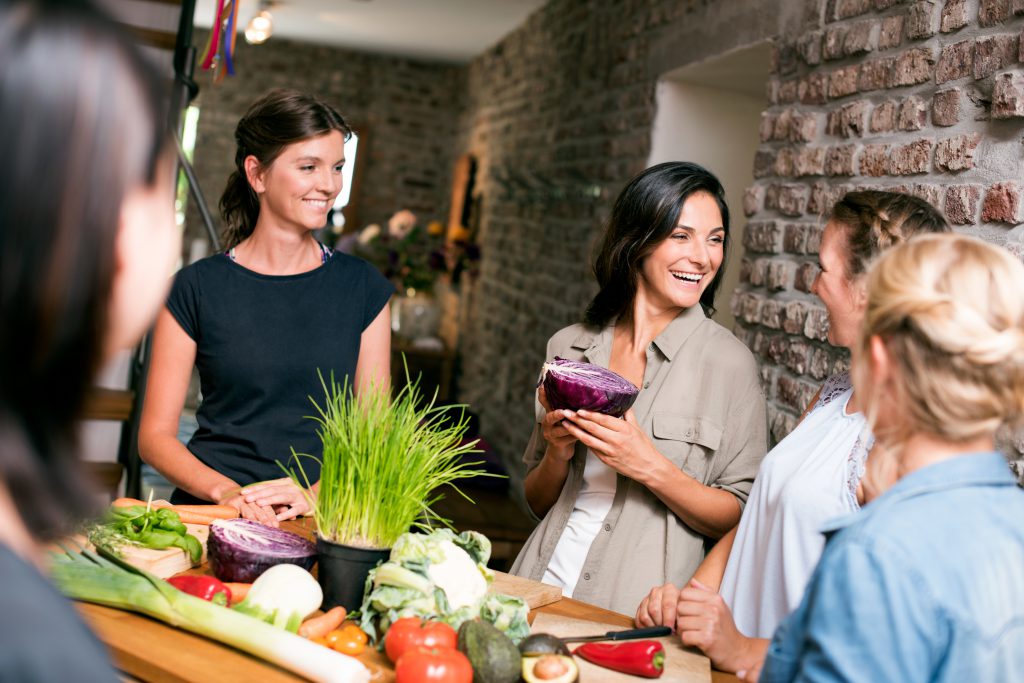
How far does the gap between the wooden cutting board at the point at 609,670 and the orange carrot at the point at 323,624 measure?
0.32 m

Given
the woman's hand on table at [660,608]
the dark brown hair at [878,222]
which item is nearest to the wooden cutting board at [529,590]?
the woman's hand on table at [660,608]

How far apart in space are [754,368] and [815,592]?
4.00 feet

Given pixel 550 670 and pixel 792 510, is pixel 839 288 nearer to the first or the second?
pixel 792 510

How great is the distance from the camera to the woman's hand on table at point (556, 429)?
2029 millimetres

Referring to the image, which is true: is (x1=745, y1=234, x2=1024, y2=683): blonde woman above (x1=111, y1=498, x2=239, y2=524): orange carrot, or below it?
above

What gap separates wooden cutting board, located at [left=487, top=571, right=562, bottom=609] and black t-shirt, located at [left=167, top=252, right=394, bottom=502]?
29.3 inches

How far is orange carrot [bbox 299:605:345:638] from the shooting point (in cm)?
149

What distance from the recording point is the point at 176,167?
4094mm

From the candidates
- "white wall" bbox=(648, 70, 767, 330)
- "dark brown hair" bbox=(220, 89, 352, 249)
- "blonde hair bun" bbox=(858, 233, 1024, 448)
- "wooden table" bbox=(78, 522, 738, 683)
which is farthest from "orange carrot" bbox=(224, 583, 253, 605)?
"white wall" bbox=(648, 70, 767, 330)

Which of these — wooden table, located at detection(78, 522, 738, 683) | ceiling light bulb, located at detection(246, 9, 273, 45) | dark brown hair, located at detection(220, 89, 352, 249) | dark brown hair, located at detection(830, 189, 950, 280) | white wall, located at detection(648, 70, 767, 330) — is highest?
ceiling light bulb, located at detection(246, 9, 273, 45)

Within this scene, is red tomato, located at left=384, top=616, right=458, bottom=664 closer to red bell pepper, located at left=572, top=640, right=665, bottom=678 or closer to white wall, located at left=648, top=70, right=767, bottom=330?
red bell pepper, located at left=572, top=640, right=665, bottom=678

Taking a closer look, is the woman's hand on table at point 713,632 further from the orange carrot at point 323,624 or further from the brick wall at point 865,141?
the brick wall at point 865,141

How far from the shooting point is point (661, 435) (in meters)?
2.21

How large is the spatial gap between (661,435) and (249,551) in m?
0.99
